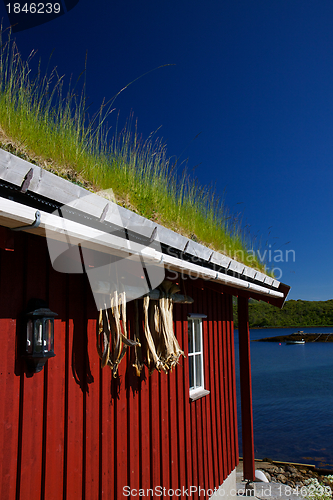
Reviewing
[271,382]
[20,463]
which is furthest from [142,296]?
[271,382]

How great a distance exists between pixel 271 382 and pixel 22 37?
92.0ft

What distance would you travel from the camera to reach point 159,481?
300 cm

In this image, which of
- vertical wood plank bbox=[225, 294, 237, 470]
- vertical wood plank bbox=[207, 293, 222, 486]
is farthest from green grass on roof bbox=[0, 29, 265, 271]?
vertical wood plank bbox=[225, 294, 237, 470]

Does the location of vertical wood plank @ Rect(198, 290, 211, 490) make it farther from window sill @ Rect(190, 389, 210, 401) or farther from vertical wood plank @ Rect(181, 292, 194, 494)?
vertical wood plank @ Rect(181, 292, 194, 494)

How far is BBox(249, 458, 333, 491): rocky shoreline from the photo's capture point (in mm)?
7216

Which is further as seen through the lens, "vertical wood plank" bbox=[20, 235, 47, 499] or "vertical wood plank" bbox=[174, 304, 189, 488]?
"vertical wood plank" bbox=[174, 304, 189, 488]

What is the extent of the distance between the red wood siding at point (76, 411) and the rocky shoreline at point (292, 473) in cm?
491

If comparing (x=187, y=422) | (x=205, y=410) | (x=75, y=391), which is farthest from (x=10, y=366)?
(x=205, y=410)

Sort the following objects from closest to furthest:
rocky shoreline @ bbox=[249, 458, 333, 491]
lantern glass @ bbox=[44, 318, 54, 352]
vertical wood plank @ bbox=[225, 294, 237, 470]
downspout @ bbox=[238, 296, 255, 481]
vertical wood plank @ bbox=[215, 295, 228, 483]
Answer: lantern glass @ bbox=[44, 318, 54, 352] < vertical wood plank @ bbox=[215, 295, 228, 483] < vertical wood plank @ bbox=[225, 294, 237, 470] < downspout @ bbox=[238, 296, 255, 481] < rocky shoreline @ bbox=[249, 458, 333, 491]

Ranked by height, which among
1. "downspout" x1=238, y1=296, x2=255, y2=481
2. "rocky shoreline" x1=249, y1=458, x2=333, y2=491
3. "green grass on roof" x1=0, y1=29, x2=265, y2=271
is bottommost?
"rocky shoreline" x1=249, y1=458, x2=333, y2=491

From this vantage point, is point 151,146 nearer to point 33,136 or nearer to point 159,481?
point 33,136

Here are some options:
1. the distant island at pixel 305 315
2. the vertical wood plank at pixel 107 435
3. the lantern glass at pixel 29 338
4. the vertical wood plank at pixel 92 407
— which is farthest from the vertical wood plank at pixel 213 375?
the distant island at pixel 305 315

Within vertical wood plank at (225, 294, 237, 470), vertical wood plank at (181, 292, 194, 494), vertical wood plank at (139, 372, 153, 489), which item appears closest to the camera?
vertical wood plank at (139, 372, 153, 489)

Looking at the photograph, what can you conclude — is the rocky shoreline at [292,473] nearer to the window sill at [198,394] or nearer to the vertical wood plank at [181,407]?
the window sill at [198,394]
